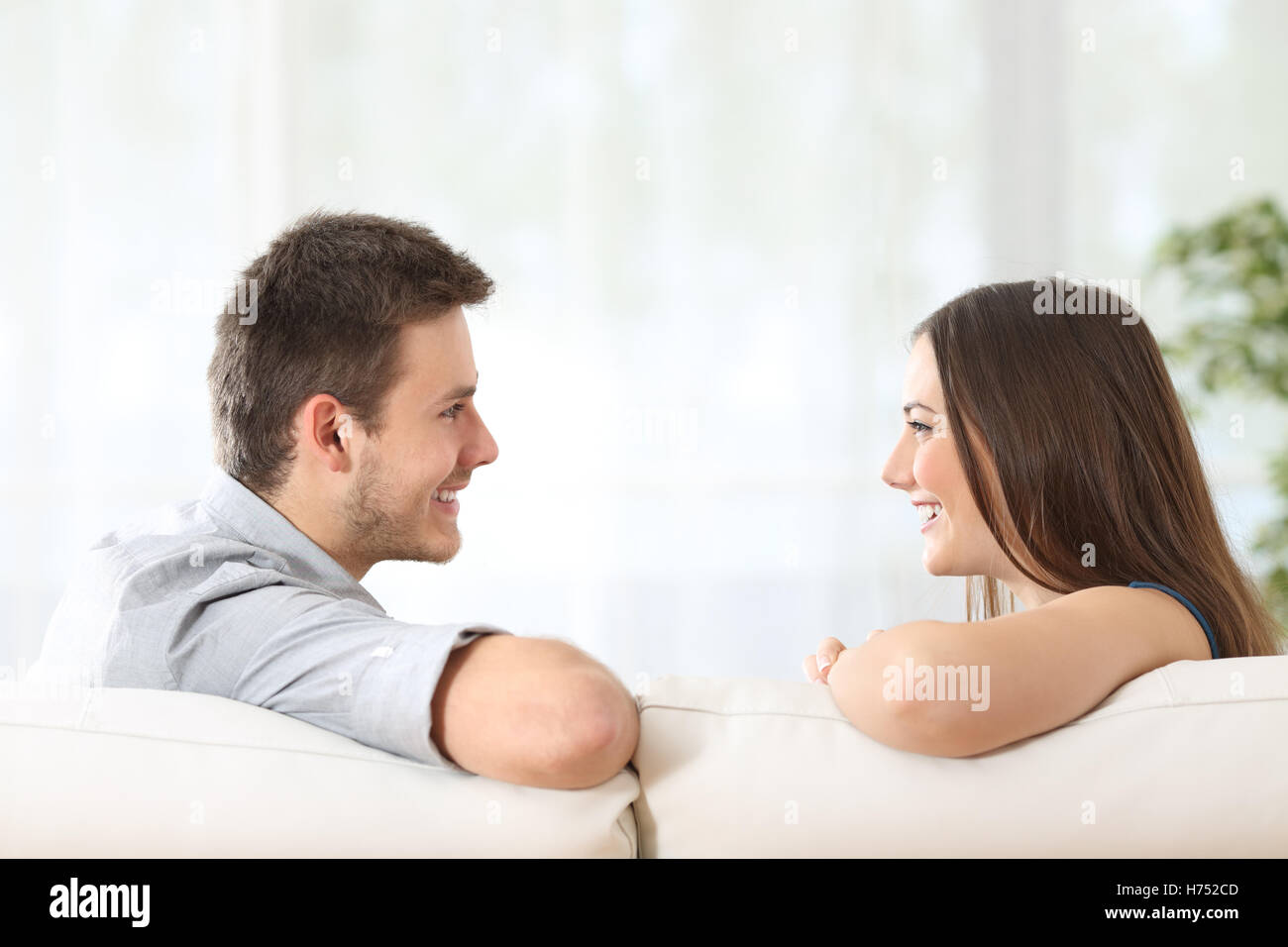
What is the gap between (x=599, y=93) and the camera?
3.54 metres

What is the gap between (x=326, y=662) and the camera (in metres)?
1.00

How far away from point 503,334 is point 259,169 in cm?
93

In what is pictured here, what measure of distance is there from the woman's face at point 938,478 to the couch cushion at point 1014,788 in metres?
0.47

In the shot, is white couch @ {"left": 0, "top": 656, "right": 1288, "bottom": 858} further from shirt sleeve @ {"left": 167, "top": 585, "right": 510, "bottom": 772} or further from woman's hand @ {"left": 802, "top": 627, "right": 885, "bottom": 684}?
woman's hand @ {"left": 802, "top": 627, "right": 885, "bottom": 684}

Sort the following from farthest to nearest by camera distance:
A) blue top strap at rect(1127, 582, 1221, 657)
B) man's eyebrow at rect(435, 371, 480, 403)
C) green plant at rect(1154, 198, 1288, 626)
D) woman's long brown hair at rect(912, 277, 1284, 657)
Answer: green plant at rect(1154, 198, 1288, 626), man's eyebrow at rect(435, 371, 480, 403), woman's long brown hair at rect(912, 277, 1284, 657), blue top strap at rect(1127, 582, 1221, 657)

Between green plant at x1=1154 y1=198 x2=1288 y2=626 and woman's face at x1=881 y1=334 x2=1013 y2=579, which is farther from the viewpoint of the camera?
green plant at x1=1154 y1=198 x2=1288 y2=626

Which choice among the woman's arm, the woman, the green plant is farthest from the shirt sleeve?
the green plant

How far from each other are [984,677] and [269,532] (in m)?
0.84

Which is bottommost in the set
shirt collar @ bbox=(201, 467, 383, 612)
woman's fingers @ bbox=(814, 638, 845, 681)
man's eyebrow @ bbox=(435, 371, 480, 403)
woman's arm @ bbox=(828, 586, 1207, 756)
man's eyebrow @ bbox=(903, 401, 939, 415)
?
woman's fingers @ bbox=(814, 638, 845, 681)

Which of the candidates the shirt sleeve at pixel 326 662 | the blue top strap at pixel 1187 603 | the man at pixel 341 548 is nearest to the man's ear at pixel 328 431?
the man at pixel 341 548

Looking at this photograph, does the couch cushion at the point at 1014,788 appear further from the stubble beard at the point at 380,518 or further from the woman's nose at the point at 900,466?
the stubble beard at the point at 380,518

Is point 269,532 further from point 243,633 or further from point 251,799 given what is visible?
point 251,799

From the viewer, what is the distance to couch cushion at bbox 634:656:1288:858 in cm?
89

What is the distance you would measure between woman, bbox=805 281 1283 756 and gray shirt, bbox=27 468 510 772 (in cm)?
44
